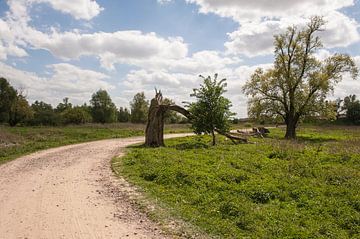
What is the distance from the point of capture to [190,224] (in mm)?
8875

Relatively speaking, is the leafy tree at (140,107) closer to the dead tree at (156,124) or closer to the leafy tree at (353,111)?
the leafy tree at (353,111)

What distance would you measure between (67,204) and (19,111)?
5232 cm

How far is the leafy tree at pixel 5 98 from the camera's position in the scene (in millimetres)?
55844

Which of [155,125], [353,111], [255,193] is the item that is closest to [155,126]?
[155,125]

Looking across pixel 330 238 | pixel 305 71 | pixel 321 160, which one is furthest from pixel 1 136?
pixel 305 71

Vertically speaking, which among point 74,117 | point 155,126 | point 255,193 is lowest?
point 255,193

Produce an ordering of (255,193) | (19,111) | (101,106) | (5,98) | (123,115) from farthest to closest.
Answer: (123,115), (101,106), (19,111), (5,98), (255,193)

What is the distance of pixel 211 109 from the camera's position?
26641 millimetres

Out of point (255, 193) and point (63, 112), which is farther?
point (63, 112)

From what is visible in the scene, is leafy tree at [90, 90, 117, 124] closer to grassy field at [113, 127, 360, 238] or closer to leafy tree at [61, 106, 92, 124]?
leafy tree at [61, 106, 92, 124]

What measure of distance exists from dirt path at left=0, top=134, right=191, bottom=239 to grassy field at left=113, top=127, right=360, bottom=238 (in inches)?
42.4

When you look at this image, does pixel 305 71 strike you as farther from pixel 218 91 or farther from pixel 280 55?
pixel 218 91

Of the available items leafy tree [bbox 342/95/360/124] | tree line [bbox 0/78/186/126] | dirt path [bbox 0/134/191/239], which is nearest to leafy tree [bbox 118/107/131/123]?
tree line [bbox 0/78/186/126]

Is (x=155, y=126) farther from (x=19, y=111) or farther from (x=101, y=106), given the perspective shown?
(x=101, y=106)
